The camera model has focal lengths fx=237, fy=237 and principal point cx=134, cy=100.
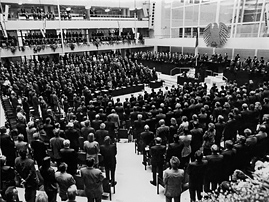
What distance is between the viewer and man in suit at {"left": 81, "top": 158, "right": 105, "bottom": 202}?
4.38 m

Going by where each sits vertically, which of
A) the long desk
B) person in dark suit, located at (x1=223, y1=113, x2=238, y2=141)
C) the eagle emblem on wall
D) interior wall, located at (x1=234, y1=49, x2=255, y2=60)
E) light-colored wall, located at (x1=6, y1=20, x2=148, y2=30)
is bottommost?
the long desk

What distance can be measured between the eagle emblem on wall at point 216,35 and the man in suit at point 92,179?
18886mm

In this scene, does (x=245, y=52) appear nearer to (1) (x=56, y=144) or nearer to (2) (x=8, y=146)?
(1) (x=56, y=144)

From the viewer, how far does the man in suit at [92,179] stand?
14.4 ft

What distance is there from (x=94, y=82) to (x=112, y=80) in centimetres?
144

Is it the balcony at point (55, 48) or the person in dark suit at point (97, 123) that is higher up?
the balcony at point (55, 48)

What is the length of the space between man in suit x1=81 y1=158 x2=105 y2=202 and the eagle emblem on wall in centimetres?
1889

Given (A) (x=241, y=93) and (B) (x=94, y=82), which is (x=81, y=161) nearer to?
(A) (x=241, y=93)

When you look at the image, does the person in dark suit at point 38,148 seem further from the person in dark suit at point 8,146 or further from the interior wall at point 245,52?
the interior wall at point 245,52

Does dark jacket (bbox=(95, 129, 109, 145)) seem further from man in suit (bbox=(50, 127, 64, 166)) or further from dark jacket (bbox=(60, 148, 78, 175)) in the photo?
dark jacket (bbox=(60, 148, 78, 175))

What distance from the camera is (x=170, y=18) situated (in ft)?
92.3

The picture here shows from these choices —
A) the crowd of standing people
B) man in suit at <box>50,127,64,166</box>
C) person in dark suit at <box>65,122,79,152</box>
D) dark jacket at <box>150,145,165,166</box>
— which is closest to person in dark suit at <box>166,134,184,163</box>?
the crowd of standing people

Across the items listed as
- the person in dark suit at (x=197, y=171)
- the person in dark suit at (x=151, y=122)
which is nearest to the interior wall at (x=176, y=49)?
the person in dark suit at (x=151, y=122)

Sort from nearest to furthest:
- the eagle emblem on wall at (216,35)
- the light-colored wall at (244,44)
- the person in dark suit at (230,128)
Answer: the person in dark suit at (230,128), the light-colored wall at (244,44), the eagle emblem on wall at (216,35)
